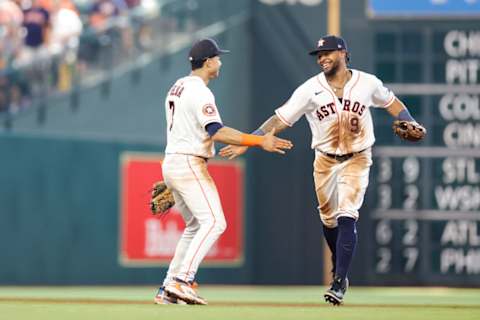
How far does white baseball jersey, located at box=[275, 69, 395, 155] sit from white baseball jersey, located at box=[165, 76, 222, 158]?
2.72 feet

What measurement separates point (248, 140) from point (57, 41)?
23.8ft

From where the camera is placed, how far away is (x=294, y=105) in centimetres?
1008

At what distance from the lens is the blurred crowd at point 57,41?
1537 cm

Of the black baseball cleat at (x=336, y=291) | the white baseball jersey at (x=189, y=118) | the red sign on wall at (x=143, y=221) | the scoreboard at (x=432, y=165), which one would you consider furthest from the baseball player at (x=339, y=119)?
the red sign on wall at (x=143, y=221)

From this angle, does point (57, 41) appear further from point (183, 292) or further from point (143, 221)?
point (183, 292)

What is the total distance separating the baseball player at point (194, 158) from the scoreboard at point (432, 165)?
626 centimetres

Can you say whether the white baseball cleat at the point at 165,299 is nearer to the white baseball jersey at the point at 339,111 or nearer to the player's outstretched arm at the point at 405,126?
the white baseball jersey at the point at 339,111

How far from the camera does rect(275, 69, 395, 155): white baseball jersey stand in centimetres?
1000

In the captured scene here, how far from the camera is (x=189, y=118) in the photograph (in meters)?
9.51

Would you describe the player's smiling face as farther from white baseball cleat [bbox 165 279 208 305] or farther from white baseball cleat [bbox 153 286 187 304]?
white baseball cleat [bbox 153 286 187 304]

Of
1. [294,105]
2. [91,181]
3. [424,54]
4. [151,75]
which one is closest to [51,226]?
→ [91,181]

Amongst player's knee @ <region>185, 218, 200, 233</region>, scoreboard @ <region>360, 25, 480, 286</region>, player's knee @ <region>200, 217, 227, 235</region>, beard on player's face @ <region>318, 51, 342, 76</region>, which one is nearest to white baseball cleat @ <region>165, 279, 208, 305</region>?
→ player's knee @ <region>200, 217, 227, 235</region>

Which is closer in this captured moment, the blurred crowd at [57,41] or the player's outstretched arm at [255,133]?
the player's outstretched arm at [255,133]

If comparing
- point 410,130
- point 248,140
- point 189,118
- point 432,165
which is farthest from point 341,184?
point 432,165
